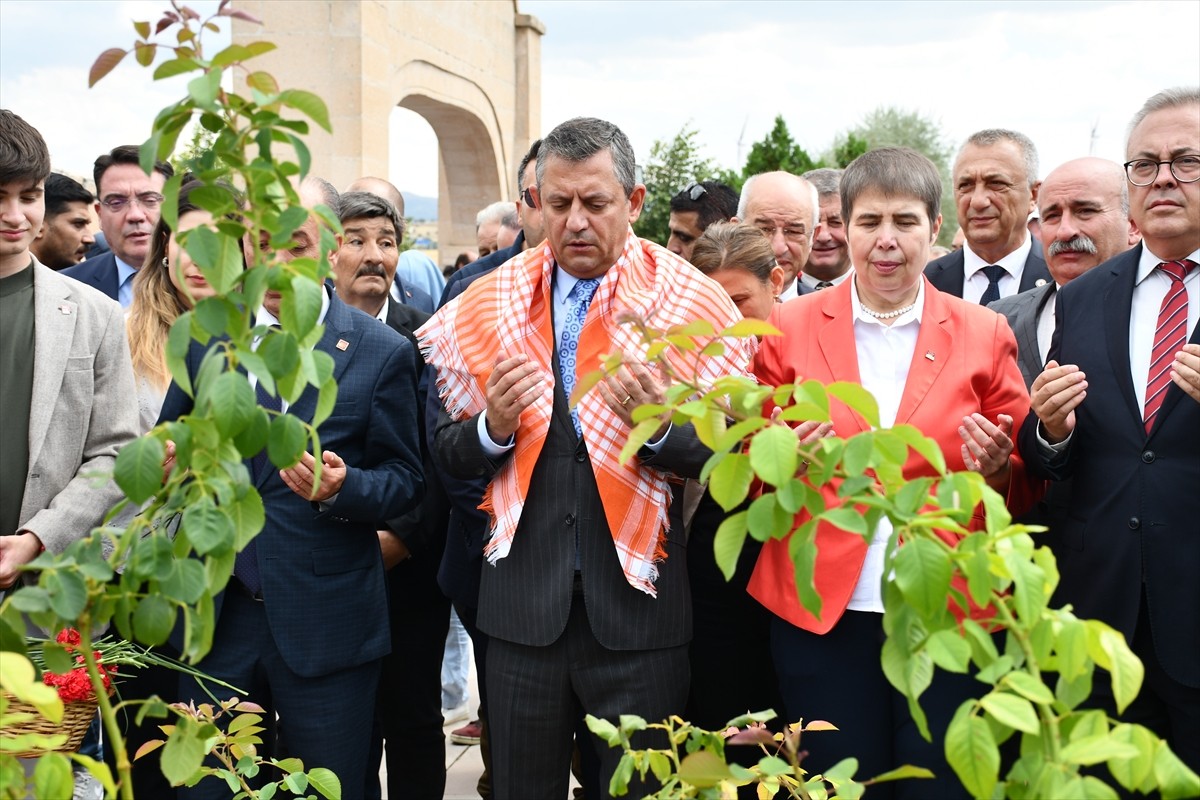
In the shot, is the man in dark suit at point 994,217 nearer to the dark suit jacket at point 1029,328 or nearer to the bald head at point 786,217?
the bald head at point 786,217

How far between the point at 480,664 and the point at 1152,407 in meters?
2.40

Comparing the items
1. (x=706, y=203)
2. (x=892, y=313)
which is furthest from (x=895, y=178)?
(x=706, y=203)

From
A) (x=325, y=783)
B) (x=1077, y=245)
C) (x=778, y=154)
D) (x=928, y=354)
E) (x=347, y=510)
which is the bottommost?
(x=325, y=783)

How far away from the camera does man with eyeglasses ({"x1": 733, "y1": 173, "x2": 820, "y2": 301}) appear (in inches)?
194

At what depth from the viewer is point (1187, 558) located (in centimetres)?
294

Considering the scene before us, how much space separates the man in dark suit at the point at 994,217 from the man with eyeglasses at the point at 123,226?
3365 mm

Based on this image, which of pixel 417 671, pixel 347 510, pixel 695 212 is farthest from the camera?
pixel 695 212

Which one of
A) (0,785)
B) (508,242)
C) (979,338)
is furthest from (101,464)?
(508,242)

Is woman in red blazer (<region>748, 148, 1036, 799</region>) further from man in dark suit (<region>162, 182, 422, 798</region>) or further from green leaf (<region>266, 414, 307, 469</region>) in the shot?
green leaf (<region>266, 414, 307, 469</region>)

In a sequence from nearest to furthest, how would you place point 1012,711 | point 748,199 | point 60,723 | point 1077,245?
1. point 1012,711
2. point 60,723
3. point 1077,245
4. point 748,199

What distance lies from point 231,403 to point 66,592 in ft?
1.06

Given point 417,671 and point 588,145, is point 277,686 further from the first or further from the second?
point 588,145

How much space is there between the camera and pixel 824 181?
5.90 m

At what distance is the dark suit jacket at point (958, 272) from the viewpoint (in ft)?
16.0
